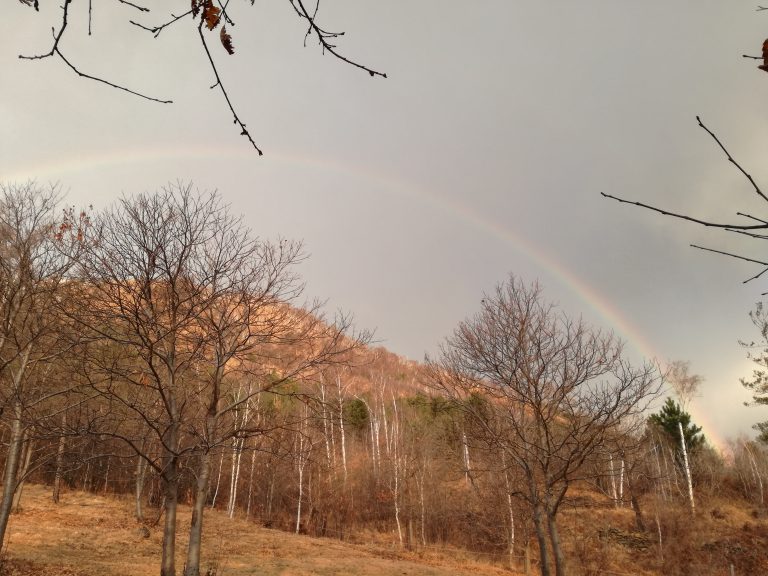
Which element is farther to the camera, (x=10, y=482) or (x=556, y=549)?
(x=556, y=549)

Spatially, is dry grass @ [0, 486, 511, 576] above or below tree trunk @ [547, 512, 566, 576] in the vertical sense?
below

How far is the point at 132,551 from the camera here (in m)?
13.9

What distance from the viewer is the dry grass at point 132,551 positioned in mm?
10859

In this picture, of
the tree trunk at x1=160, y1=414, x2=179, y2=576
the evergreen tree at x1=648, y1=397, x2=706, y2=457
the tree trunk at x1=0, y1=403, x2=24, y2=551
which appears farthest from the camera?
the evergreen tree at x1=648, y1=397, x2=706, y2=457

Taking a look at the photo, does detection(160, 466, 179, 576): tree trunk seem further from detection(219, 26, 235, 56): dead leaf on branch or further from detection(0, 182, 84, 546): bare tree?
detection(219, 26, 235, 56): dead leaf on branch

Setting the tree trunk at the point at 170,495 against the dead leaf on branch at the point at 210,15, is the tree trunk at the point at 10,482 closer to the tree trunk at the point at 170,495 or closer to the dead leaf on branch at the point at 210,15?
the tree trunk at the point at 170,495

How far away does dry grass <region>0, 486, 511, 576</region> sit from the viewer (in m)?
10.9

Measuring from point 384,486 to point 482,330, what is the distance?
82.2 feet

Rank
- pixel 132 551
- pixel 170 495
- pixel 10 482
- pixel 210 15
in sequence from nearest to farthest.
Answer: pixel 210 15
pixel 170 495
pixel 10 482
pixel 132 551

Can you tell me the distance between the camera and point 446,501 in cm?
2938

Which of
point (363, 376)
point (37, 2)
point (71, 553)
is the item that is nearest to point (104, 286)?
point (37, 2)

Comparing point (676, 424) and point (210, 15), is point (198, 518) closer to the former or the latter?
point (210, 15)

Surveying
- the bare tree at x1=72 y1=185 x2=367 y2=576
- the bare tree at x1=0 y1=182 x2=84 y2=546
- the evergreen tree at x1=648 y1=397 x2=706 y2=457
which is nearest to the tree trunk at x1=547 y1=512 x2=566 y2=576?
the bare tree at x1=72 y1=185 x2=367 y2=576

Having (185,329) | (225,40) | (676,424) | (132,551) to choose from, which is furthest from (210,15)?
(676,424)
